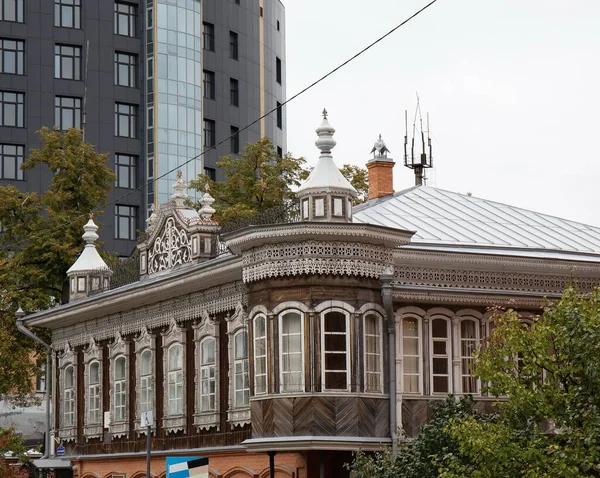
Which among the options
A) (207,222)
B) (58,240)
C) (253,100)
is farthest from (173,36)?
(207,222)

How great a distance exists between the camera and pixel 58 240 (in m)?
48.9

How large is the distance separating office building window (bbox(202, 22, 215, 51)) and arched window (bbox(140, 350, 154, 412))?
55.8m

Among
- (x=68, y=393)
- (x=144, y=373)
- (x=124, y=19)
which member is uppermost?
(x=124, y=19)

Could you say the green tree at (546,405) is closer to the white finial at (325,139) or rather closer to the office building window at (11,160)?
the white finial at (325,139)

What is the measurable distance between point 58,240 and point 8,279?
2005 mm

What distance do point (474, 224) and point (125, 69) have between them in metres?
57.4

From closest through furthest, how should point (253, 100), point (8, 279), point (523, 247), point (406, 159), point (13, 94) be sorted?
1. point (523, 247)
2. point (406, 159)
3. point (8, 279)
4. point (13, 94)
5. point (253, 100)

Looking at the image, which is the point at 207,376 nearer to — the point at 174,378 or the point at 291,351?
the point at 174,378

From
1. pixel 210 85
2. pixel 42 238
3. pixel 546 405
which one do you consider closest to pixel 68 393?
pixel 42 238

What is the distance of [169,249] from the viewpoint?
127 feet

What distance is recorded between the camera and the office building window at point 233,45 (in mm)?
94625

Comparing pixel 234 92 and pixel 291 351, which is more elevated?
pixel 234 92

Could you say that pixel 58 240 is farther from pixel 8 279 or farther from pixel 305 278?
pixel 305 278

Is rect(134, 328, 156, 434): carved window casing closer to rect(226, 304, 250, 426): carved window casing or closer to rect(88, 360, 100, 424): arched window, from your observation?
rect(88, 360, 100, 424): arched window
